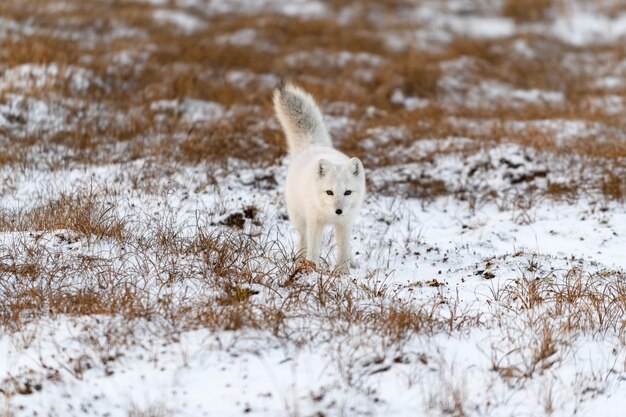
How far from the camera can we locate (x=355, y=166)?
19.9ft

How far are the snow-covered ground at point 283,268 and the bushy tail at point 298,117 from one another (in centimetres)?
101

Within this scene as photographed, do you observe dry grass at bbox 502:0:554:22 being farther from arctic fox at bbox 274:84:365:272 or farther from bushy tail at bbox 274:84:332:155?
arctic fox at bbox 274:84:365:272

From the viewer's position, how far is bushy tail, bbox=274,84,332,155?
705 cm

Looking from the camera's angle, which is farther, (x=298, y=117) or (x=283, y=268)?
(x=298, y=117)

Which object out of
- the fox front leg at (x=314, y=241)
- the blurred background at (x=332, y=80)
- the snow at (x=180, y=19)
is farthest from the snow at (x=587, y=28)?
the fox front leg at (x=314, y=241)

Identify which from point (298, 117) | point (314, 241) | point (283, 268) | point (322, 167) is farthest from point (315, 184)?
point (298, 117)

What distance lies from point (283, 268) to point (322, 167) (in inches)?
39.5

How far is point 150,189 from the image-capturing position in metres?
7.75

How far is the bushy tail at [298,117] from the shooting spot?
7051 millimetres

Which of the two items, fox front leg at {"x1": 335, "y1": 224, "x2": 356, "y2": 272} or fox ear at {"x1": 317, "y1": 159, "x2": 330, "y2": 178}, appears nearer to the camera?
fox ear at {"x1": 317, "y1": 159, "x2": 330, "y2": 178}

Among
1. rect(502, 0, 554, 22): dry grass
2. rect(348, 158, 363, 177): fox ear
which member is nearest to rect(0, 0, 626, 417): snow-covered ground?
rect(348, 158, 363, 177): fox ear

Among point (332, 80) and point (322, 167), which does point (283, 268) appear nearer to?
point (322, 167)

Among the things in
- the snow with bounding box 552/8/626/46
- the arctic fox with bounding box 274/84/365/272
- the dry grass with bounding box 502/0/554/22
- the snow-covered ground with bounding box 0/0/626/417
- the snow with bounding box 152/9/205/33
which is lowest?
the snow-covered ground with bounding box 0/0/626/417

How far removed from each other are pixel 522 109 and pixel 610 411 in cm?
1006
